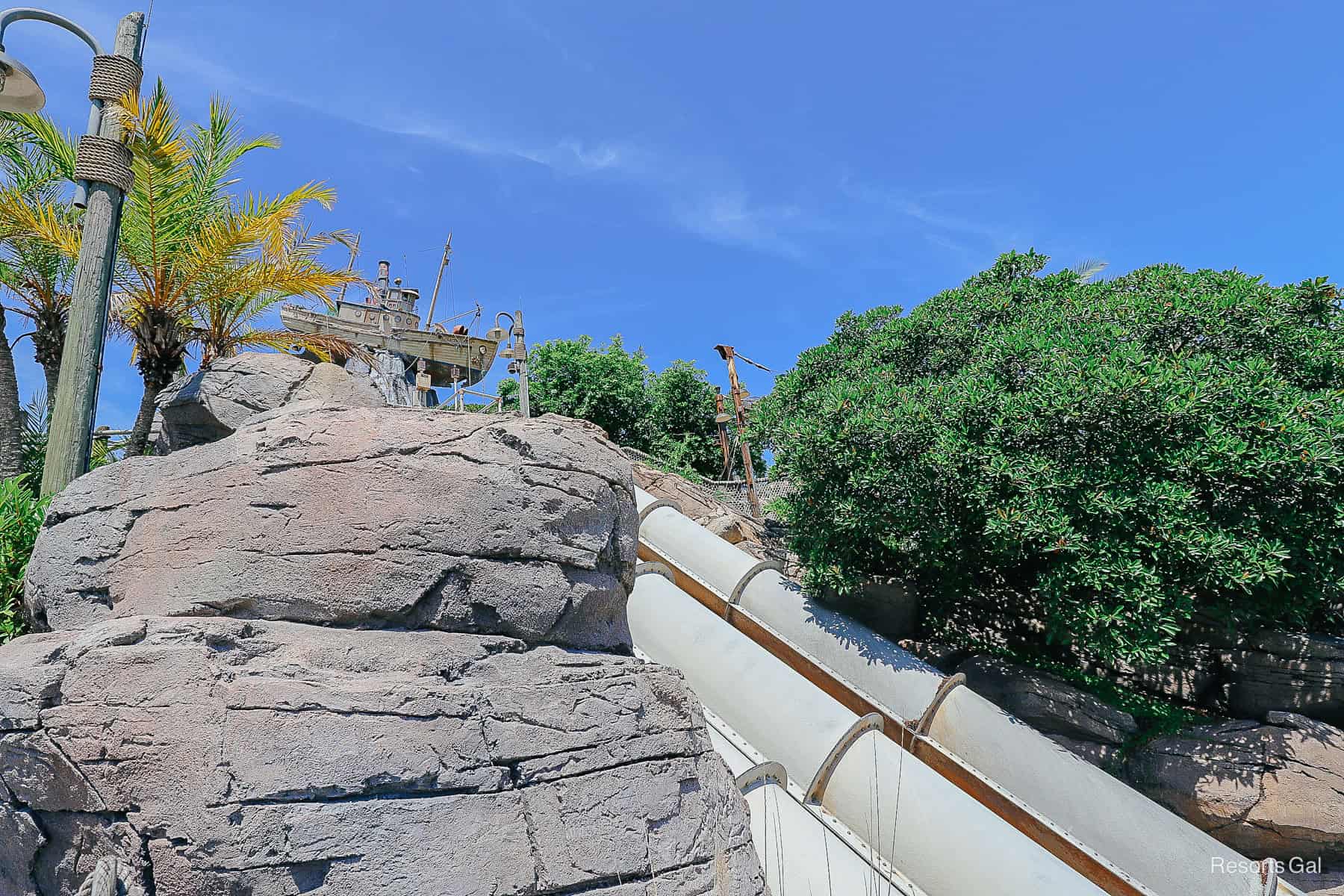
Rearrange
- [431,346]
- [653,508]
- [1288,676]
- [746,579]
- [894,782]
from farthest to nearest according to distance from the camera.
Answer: [431,346]
[653,508]
[746,579]
[1288,676]
[894,782]

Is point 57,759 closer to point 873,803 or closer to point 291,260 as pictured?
point 873,803

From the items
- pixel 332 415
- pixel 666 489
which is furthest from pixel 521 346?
pixel 332 415

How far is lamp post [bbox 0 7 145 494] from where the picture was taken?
5559mm

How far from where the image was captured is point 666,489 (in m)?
14.2

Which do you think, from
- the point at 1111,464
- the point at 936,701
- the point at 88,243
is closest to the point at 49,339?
the point at 88,243

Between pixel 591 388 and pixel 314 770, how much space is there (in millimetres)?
20439

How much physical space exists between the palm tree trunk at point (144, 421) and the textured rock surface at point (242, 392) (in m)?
1.94

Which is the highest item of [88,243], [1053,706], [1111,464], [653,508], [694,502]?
[88,243]

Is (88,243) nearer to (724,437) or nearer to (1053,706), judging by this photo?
(1053,706)

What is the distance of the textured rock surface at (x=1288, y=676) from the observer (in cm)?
834

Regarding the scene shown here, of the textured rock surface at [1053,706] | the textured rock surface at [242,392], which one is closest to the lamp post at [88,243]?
the textured rock surface at [242,392]

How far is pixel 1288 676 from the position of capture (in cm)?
849

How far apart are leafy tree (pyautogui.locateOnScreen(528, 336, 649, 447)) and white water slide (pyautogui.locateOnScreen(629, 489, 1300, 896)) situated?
14790 mm

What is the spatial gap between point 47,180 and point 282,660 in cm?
871
